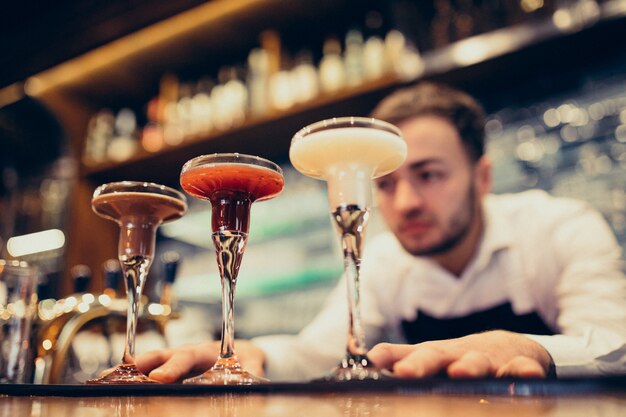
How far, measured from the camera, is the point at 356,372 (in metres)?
0.81

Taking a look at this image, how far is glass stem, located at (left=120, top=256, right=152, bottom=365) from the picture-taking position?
3.43 ft

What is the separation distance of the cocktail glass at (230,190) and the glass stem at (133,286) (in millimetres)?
194

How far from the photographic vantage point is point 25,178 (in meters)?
4.06

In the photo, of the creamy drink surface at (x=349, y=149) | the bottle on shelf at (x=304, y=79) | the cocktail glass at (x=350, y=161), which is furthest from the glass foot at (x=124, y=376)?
the bottle on shelf at (x=304, y=79)

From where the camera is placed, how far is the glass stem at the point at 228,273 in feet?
3.15

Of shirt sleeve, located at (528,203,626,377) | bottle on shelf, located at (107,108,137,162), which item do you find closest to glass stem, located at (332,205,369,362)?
shirt sleeve, located at (528,203,626,377)

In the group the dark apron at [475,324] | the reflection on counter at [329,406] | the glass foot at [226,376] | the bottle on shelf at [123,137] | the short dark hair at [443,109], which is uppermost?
the bottle on shelf at [123,137]

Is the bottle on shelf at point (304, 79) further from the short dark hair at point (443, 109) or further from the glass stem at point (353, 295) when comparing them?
the glass stem at point (353, 295)

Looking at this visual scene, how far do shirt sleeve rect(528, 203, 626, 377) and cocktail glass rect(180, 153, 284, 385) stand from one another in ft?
2.42

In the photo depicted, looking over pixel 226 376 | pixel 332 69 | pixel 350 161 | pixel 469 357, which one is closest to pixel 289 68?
pixel 332 69

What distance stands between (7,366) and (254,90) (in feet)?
6.22

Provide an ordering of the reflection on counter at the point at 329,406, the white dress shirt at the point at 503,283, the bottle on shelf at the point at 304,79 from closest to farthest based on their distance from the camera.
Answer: the reflection on counter at the point at 329,406
the white dress shirt at the point at 503,283
the bottle on shelf at the point at 304,79

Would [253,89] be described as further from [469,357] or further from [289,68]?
[469,357]

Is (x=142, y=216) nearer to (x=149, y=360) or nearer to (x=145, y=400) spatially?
(x=149, y=360)
